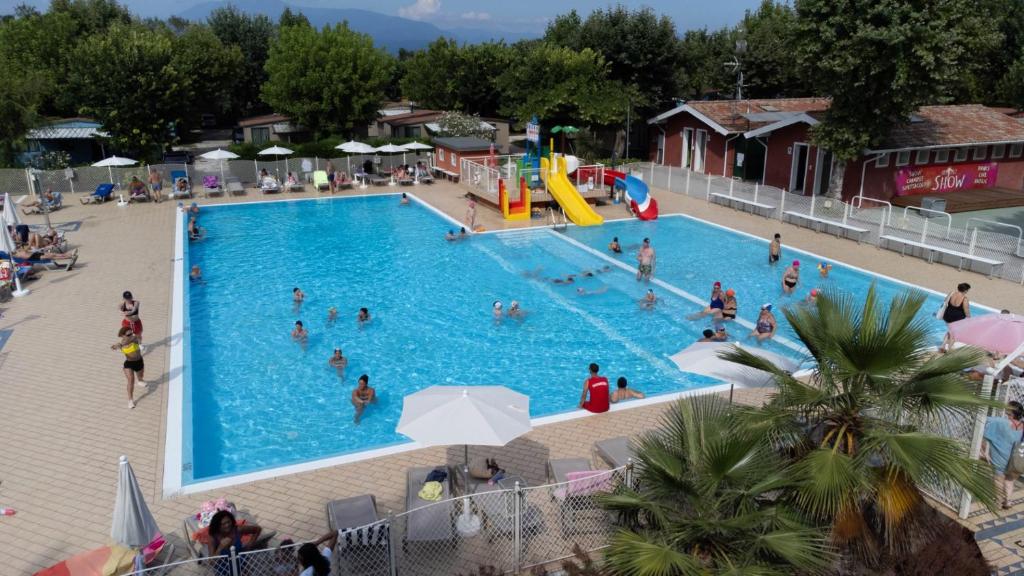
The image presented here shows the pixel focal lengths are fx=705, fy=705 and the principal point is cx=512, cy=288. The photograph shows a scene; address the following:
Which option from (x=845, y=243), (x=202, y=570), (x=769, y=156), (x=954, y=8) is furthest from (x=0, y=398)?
(x=769, y=156)

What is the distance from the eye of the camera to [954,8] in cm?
2050

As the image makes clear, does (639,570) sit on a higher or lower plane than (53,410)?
higher

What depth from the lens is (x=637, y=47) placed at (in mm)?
37531

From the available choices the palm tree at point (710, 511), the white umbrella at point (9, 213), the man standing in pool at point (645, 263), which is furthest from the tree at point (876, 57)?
the white umbrella at point (9, 213)

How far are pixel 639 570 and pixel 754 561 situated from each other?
0.95m

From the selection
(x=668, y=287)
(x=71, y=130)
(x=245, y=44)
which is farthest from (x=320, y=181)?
(x=245, y=44)

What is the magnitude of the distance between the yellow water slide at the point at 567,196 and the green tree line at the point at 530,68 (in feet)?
27.2

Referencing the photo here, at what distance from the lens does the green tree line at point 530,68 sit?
21266mm

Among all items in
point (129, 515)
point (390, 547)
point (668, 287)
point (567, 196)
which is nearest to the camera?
point (390, 547)

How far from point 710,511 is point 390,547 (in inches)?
116

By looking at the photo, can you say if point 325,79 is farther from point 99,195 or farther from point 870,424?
point 870,424

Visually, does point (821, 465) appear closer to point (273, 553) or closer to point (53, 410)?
point (273, 553)

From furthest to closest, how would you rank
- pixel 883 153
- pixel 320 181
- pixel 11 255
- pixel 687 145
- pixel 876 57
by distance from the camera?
pixel 687 145, pixel 320 181, pixel 883 153, pixel 876 57, pixel 11 255

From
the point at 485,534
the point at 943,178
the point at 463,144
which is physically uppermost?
the point at 463,144
